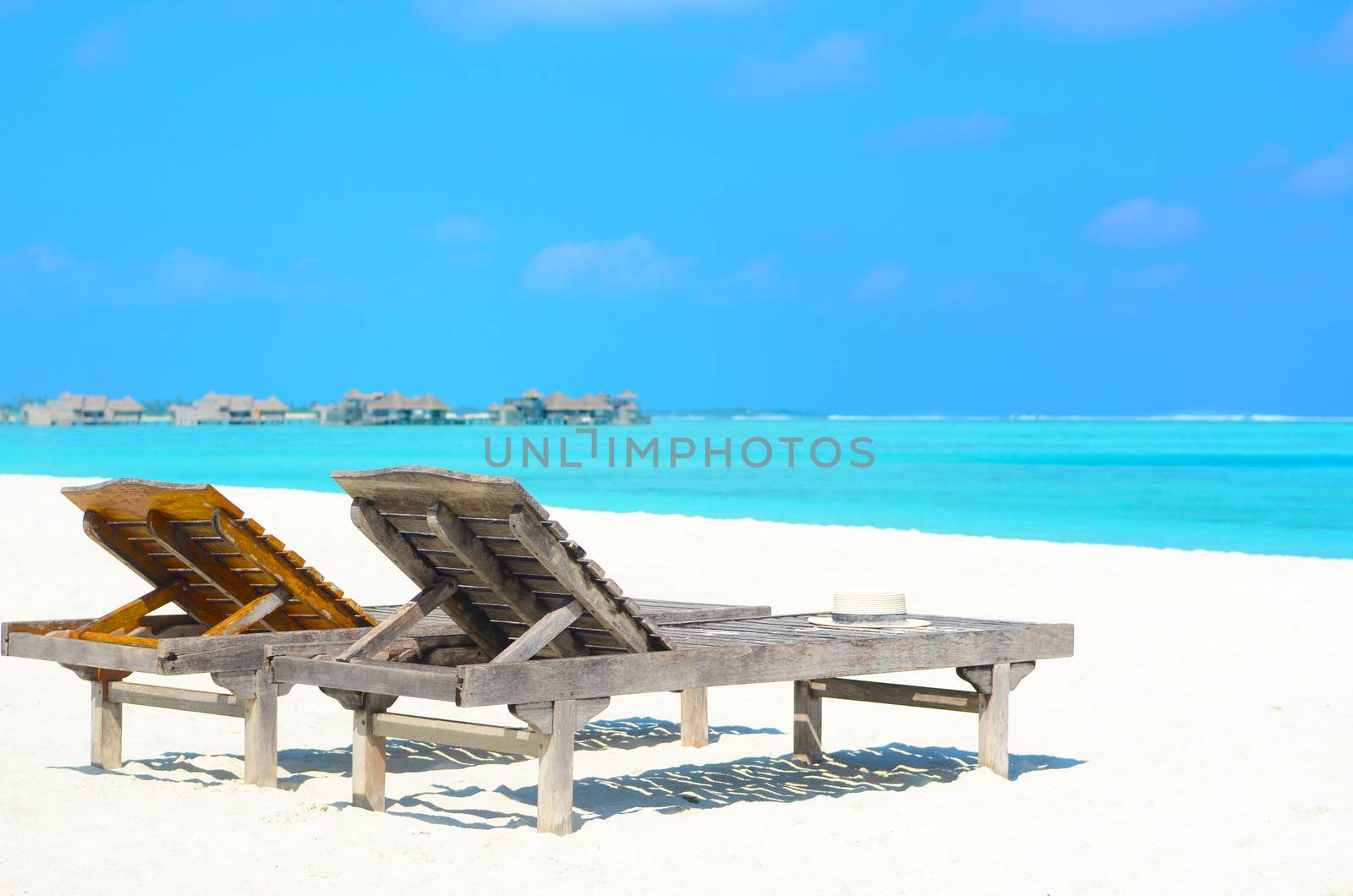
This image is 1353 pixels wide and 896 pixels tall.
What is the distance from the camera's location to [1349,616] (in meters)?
11.1

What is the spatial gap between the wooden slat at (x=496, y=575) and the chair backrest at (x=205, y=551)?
2.92 ft

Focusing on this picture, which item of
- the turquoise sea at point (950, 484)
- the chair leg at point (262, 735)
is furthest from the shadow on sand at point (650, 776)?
the turquoise sea at point (950, 484)

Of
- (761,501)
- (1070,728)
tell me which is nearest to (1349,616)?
(1070,728)

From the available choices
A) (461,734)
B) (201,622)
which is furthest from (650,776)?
(201,622)

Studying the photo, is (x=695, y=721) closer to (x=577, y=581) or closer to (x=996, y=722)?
(x=996, y=722)

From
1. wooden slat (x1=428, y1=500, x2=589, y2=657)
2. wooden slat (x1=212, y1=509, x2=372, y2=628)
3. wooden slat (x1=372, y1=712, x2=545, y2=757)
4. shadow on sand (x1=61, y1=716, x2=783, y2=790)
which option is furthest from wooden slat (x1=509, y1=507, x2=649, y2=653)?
shadow on sand (x1=61, y1=716, x2=783, y2=790)

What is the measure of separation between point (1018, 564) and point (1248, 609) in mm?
3402

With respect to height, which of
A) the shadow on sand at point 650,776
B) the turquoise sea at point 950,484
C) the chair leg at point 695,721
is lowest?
the shadow on sand at point 650,776

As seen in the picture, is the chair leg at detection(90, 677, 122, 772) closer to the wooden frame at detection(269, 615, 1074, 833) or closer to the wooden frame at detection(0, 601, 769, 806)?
the wooden frame at detection(0, 601, 769, 806)

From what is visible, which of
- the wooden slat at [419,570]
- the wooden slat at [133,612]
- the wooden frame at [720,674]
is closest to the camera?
the wooden frame at [720,674]

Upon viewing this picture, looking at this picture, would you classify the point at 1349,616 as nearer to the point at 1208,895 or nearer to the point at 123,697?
the point at 1208,895

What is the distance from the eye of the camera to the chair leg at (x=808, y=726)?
6.38m

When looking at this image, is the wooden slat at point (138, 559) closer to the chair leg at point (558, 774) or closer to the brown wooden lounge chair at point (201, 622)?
the brown wooden lounge chair at point (201, 622)

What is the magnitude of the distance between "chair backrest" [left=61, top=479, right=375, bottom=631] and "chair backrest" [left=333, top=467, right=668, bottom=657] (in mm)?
604
